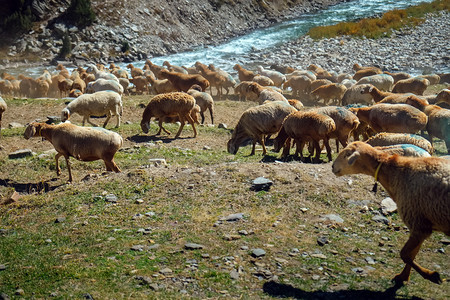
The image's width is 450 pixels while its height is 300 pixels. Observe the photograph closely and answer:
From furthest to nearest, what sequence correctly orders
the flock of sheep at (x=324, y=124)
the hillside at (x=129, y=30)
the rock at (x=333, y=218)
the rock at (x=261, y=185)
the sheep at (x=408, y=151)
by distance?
the hillside at (x=129, y=30) < the rock at (x=261, y=185) < the sheep at (x=408, y=151) < the rock at (x=333, y=218) < the flock of sheep at (x=324, y=124)

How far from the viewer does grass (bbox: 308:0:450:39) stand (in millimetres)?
42812

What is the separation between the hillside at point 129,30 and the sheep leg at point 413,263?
108 feet

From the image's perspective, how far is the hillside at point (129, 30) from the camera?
37.0 metres

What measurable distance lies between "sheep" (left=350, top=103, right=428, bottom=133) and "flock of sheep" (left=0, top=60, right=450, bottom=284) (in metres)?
0.03

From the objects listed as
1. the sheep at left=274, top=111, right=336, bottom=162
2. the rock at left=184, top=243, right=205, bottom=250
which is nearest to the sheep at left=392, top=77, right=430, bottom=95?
the sheep at left=274, top=111, right=336, bottom=162

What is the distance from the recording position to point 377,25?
44.2 metres

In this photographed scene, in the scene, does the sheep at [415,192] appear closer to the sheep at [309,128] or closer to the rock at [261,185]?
the rock at [261,185]

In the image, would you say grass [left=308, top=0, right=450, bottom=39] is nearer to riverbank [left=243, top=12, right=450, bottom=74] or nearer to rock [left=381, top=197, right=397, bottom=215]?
riverbank [left=243, top=12, right=450, bottom=74]

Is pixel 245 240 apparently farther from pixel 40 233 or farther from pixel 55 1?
pixel 55 1

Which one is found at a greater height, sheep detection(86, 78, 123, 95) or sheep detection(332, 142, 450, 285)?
sheep detection(332, 142, 450, 285)

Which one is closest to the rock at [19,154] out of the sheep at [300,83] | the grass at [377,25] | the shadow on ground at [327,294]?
the shadow on ground at [327,294]

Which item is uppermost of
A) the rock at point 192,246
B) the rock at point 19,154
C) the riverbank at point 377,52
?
the rock at point 192,246

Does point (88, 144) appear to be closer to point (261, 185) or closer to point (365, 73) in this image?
point (261, 185)

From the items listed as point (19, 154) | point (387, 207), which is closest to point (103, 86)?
point (19, 154)
